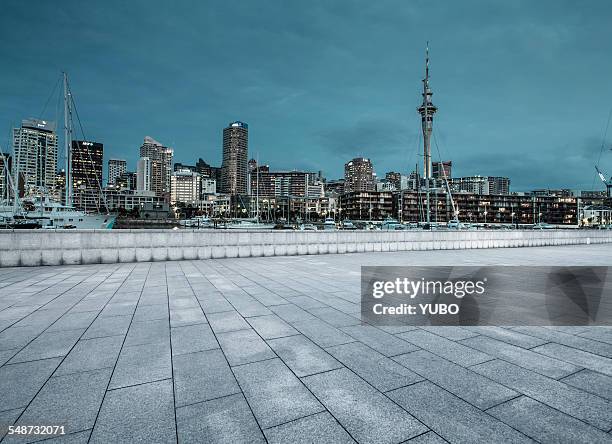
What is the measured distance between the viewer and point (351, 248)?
20688 millimetres

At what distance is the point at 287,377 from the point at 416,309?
4.28 metres

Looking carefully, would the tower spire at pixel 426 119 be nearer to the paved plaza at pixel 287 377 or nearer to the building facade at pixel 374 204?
the paved plaza at pixel 287 377

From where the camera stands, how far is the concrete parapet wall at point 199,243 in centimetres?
1430

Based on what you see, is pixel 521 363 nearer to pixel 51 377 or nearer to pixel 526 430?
pixel 526 430

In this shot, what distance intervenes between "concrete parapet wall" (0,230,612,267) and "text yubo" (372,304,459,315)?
38.3 ft

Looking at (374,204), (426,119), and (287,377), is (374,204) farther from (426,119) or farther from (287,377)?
(287,377)

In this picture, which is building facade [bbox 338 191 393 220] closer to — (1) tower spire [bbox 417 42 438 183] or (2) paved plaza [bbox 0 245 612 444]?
(1) tower spire [bbox 417 42 438 183]

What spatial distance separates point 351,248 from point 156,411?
1774cm

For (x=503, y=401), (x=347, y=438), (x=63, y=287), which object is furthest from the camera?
(x=63, y=287)

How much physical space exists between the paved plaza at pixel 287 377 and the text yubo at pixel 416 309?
0.64 meters

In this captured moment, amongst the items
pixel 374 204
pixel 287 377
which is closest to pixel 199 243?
pixel 287 377

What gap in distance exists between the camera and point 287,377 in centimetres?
427

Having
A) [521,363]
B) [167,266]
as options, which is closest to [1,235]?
[167,266]

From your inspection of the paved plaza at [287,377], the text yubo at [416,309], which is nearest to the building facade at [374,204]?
the text yubo at [416,309]
